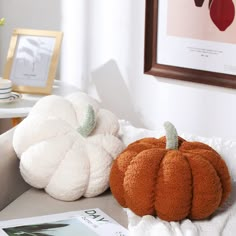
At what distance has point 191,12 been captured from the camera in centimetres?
212

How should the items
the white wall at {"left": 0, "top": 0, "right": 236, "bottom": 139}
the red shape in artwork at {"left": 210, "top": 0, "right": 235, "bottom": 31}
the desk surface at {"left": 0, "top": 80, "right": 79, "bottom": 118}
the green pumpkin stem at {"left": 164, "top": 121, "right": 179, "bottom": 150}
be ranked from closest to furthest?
the green pumpkin stem at {"left": 164, "top": 121, "right": 179, "bottom": 150} < the red shape in artwork at {"left": 210, "top": 0, "right": 235, "bottom": 31} < the white wall at {"left": 0, "top": 0, "right": 236, "bottom": 139} < the desk surface at {"left": 0, "top": 80, "right": 79, "bottom": 118}

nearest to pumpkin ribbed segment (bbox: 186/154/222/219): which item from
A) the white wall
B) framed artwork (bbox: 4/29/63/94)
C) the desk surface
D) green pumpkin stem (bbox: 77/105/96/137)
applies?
green pumpkin stem (bbox: 77/105/96/137)

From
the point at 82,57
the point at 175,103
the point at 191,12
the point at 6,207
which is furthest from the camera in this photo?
the point at 82,57

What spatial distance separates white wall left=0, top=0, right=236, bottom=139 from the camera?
7.15ft

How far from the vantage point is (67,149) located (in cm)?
178

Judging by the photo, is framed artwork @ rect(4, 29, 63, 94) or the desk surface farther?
framed artwork @ rect(4, 29, 63, 94)

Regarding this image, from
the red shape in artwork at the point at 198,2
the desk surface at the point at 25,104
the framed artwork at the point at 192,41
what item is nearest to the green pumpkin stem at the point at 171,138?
the framed artwork at the point at 192,41

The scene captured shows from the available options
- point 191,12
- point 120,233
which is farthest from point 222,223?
point 191,12

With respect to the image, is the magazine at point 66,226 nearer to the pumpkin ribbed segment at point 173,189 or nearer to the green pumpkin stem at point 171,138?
the pumpkin ribbed segment at point 173,189

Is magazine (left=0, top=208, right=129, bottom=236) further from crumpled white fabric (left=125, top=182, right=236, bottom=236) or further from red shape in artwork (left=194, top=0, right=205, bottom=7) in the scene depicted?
red shape in artwork (left=194, top=0, right=205, bottom=7)

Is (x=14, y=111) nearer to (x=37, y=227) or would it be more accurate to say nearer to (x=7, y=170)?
(x=7, y=170)

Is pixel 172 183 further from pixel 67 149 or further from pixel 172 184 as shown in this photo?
pixel 67 149

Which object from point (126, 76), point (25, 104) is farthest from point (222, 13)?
point (25, 104)

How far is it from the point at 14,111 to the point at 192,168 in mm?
980
